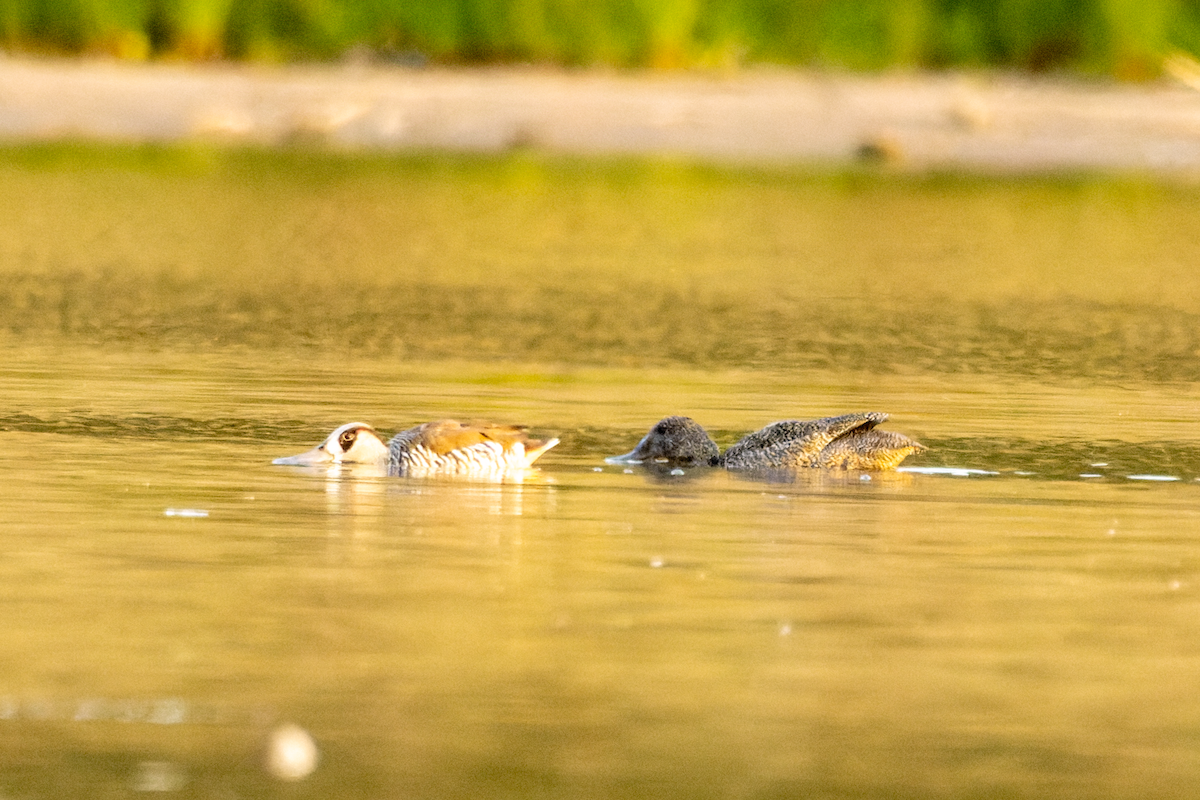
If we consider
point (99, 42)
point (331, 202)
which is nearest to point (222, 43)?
point (99, 42)

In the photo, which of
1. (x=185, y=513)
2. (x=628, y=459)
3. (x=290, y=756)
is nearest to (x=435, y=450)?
(x=628, y=459)

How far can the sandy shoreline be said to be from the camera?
152ft

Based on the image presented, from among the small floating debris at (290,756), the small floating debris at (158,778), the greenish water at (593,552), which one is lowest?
the small floating debris at (158,778)

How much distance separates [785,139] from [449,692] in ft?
127

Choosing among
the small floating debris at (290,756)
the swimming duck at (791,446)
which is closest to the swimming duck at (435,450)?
the swimming duck at (791,446)

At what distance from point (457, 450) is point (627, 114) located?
35.2 metres

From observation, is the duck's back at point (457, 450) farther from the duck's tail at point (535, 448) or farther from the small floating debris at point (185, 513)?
the small floating debris at point (185, 513)

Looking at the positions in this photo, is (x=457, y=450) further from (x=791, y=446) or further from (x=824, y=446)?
(x=824, y=446)

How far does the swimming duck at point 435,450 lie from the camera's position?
11.9 m

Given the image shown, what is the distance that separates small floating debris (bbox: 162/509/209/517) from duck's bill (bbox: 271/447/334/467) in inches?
55.4

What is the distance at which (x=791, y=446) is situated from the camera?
12.6m

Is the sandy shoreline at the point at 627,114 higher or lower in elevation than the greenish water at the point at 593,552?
higher

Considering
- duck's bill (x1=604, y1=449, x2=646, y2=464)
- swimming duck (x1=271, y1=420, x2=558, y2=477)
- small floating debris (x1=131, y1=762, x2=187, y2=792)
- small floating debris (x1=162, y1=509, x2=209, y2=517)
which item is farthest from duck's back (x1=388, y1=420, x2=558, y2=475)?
small floating debris (x1=131, y1=762, x2=187, y2=792)

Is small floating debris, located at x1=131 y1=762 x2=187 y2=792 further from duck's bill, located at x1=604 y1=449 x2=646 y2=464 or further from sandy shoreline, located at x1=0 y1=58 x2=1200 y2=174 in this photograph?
sandy shoreline, located at x1=0 y1=58 x2=1200 y2=174
